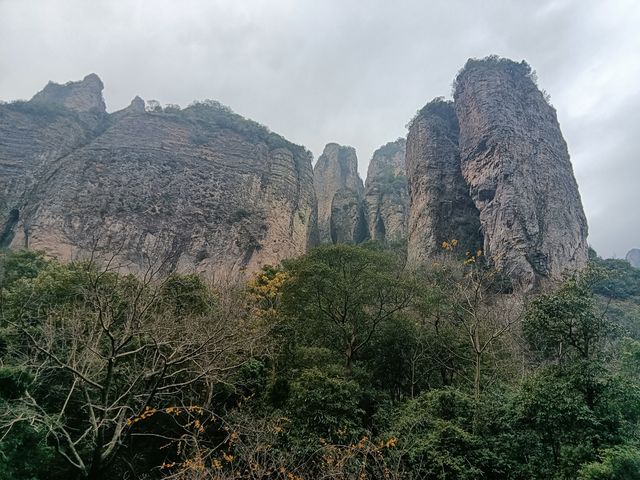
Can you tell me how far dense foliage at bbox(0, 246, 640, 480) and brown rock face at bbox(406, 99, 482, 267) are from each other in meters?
13.7

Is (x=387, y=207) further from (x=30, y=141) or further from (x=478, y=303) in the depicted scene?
(x=30, y=141)

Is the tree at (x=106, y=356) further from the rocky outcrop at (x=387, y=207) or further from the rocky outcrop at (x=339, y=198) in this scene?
the rocky outcrop at (x=339, y=198)

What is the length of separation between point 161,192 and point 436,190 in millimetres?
22851

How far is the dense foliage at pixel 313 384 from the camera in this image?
290 inches

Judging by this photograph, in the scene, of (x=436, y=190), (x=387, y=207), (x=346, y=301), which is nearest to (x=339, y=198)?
(x=387, y=207)

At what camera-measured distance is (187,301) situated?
14.2m

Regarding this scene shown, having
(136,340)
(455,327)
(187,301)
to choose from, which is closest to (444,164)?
(455,327)

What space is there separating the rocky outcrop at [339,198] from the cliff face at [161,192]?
657cm

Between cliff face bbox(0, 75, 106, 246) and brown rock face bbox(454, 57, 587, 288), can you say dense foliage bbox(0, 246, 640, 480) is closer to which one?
brown rock face bbox(454, 57, 587, 288)

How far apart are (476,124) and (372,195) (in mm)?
16483

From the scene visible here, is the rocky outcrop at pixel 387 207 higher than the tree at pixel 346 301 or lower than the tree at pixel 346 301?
higher

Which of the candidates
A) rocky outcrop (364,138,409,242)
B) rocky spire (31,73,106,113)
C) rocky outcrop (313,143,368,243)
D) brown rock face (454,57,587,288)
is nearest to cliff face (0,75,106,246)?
rocky spire (31,73,106,113)

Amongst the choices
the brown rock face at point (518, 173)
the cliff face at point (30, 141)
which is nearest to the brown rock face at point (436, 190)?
the brown rock face at point (518, 173)

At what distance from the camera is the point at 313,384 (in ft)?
34.2
